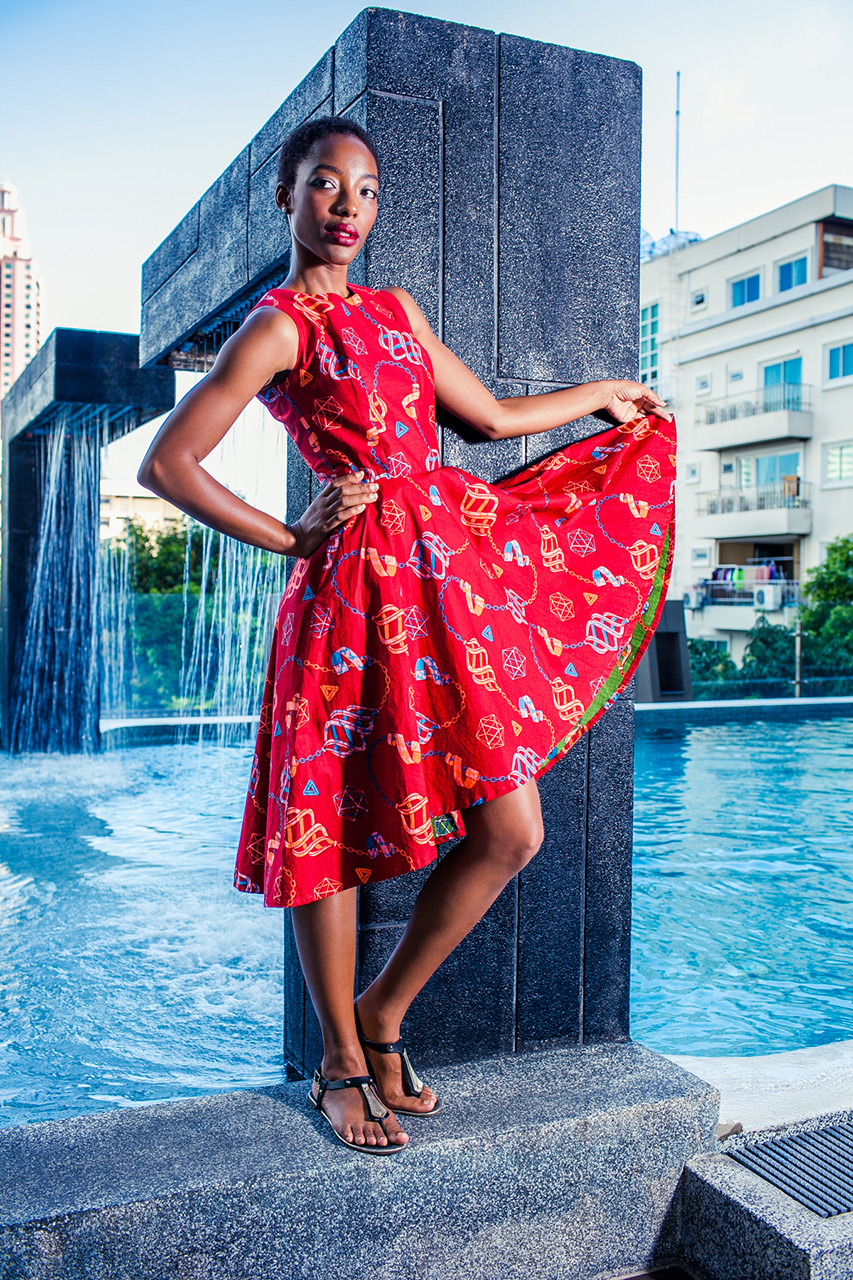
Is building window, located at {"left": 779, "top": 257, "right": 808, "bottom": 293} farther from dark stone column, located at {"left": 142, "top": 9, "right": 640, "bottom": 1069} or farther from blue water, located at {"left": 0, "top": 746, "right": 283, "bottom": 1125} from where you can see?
dark stone column, located at {"left": 142, "top": 9, "right": 640, "bottom": 1069}

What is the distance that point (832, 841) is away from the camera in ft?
17.1

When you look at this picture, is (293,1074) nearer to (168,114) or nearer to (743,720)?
(743,720)

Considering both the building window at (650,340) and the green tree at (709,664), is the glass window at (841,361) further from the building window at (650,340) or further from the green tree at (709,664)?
the green tree at (709,664)

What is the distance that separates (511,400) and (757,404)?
23.7m

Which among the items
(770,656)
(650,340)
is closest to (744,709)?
(770,656)

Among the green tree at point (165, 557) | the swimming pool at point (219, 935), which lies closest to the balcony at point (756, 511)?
the green tree at point (165, 557)

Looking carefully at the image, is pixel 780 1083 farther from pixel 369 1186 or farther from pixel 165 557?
pixel 165 557

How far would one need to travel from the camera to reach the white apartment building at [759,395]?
22297 mm

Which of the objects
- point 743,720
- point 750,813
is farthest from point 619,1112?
point 743,720

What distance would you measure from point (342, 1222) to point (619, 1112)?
0.52m

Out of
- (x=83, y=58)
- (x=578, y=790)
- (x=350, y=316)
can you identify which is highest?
(x=83, y=58)

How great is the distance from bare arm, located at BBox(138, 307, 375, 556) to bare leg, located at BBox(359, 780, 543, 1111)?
53 cm

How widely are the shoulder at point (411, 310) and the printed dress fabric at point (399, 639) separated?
0.11ft

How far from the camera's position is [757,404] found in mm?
23984
